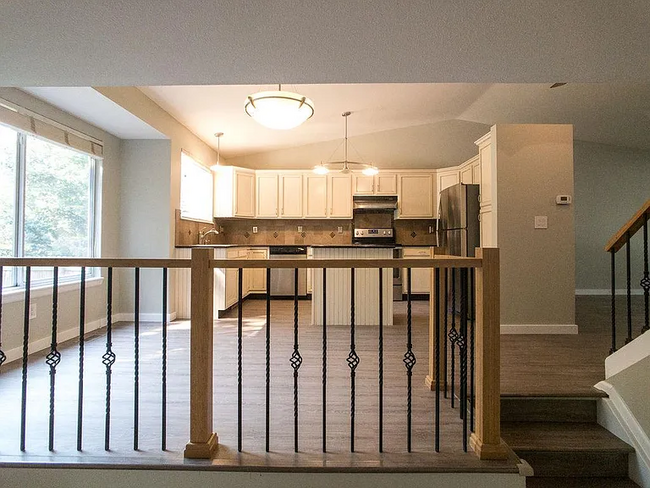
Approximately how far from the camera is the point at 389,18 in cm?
170

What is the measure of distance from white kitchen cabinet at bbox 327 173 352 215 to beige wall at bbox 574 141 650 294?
4.02m

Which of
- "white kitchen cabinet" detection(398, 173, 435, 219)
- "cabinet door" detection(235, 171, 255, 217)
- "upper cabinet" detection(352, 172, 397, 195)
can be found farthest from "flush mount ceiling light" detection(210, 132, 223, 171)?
"white kitchen cabinet" detection(398, 173, 435, 219)

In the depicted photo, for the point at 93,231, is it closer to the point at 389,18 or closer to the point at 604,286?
the point at 389,18

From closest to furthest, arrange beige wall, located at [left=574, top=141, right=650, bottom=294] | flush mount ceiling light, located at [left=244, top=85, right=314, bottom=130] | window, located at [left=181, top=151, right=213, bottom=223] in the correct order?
flush mount ceiling light, located at [left=244, top=85, right=314, bottom=130] < window, located at [left=181, top=151, right=213, bottom=223] < beige wall, located at [left=574, top=141, right=650, bottom=294]

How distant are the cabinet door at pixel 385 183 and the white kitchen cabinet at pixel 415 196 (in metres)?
0.12

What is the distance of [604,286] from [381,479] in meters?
6.89

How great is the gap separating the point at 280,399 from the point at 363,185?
498 cm

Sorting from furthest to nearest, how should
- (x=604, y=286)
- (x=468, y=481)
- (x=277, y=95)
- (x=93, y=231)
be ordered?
(x=604, y=286) < (x=93, y=231) < (x=277, y=95) < (x=468, y=481)

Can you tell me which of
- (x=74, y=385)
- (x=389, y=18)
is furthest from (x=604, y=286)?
(x=74, y=385)

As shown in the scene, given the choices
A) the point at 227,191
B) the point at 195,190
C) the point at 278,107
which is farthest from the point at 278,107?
the point at 227,191

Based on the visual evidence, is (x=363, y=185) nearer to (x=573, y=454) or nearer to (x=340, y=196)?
(x=340, y=196)

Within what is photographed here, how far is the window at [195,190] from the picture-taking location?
515 cm

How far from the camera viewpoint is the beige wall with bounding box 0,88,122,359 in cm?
312

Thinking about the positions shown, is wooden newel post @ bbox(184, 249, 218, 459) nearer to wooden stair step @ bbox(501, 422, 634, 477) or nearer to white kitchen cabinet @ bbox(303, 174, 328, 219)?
wooden stair step @ bbox(501, 422, 634, 477)
